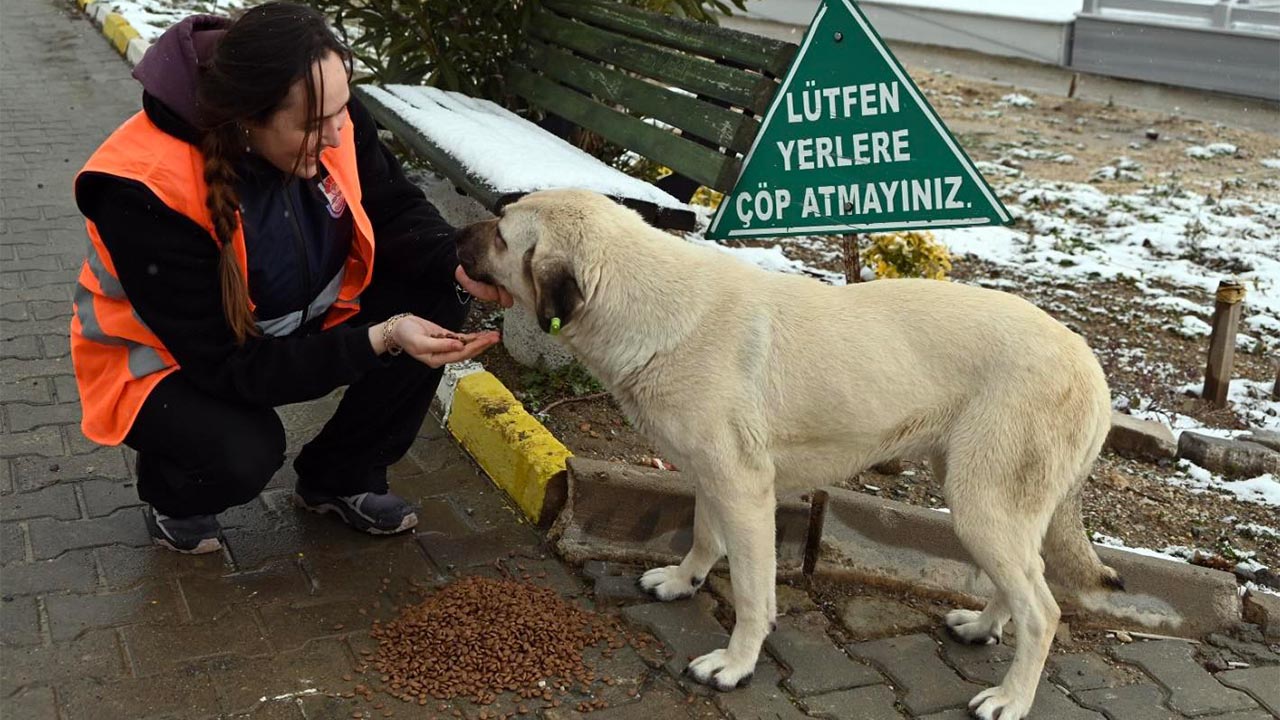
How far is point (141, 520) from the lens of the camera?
4234 mm

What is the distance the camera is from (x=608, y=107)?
19.1 feet

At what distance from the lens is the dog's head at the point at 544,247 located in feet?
11.4

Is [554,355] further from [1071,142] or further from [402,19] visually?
[1071,142]

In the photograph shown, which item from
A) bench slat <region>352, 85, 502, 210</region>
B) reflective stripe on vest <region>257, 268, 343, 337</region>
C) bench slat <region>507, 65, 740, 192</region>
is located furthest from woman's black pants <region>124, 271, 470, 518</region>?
bench slat <region>507, 65, 740, 192</region>

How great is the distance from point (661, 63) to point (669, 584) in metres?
2.65

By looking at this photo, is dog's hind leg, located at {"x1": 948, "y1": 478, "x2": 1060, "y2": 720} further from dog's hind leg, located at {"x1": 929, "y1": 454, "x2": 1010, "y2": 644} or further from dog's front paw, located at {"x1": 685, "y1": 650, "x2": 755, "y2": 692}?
dog's front paw, located at {"x1": 685, "y1": 650, "x2": 755, "y2": 692}

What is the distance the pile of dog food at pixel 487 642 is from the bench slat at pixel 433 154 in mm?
1509

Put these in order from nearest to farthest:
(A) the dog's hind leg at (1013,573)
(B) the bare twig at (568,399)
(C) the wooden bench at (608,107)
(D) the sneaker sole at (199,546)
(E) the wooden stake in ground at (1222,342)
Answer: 1. (A) the dog's hind leg at (1013,573)
2. (D) the sneaker sole at (199,546)
3. (C) the wooden bench at (608,107)
4. (B) the bare twig at (568,399)
5. (E) the wooden stake in ground at (1222,342)

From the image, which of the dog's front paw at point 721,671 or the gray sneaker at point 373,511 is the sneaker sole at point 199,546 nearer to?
the gray sneaker at point 373,511

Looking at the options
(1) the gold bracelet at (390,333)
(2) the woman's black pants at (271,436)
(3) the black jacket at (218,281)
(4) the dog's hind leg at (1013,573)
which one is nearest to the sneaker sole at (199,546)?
(2) the woman's black pants at (271,436)

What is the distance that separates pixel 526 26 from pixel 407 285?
115 inches

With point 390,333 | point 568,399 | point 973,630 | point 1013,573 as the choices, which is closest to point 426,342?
point 390,333

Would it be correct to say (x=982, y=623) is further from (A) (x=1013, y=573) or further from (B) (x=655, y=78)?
(B) (x=655, y=78)

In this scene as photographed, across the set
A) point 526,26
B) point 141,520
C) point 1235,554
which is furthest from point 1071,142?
point 141,520
